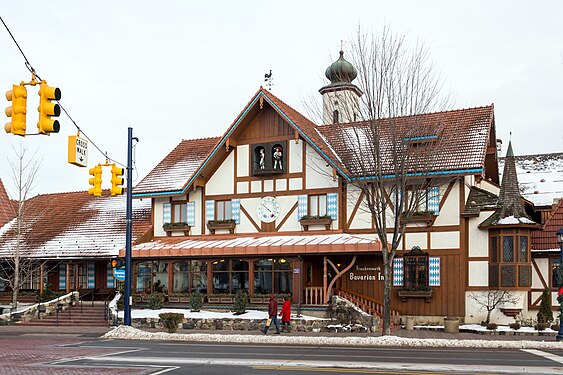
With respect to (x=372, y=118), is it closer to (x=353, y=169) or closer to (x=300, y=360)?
(x=353, y=169)

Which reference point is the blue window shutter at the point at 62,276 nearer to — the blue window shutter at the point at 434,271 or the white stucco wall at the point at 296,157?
the white stucco wall at the point at 296,157

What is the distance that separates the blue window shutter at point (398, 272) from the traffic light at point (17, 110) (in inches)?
852

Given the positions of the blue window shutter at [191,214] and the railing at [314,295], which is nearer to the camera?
the railing at [314,295]

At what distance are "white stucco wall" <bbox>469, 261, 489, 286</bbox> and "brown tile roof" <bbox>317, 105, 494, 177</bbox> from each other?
3.96 metres

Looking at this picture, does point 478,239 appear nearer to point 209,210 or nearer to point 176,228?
point 209,210

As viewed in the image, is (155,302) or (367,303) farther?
(155,302)

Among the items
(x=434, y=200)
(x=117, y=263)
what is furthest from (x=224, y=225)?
(x=434, y=200)

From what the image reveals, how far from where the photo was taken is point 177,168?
119 ft

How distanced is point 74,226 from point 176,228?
24.5 ft

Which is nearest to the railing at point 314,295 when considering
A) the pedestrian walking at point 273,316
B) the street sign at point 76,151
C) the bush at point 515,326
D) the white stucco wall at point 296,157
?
the pedestrian walking at point 273,316

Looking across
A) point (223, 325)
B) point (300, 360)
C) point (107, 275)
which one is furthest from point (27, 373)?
point (107, 275)

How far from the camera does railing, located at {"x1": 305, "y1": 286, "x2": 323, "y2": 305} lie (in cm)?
2931

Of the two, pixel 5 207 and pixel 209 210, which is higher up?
pixel 5 207

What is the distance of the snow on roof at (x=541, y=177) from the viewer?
108 feet
